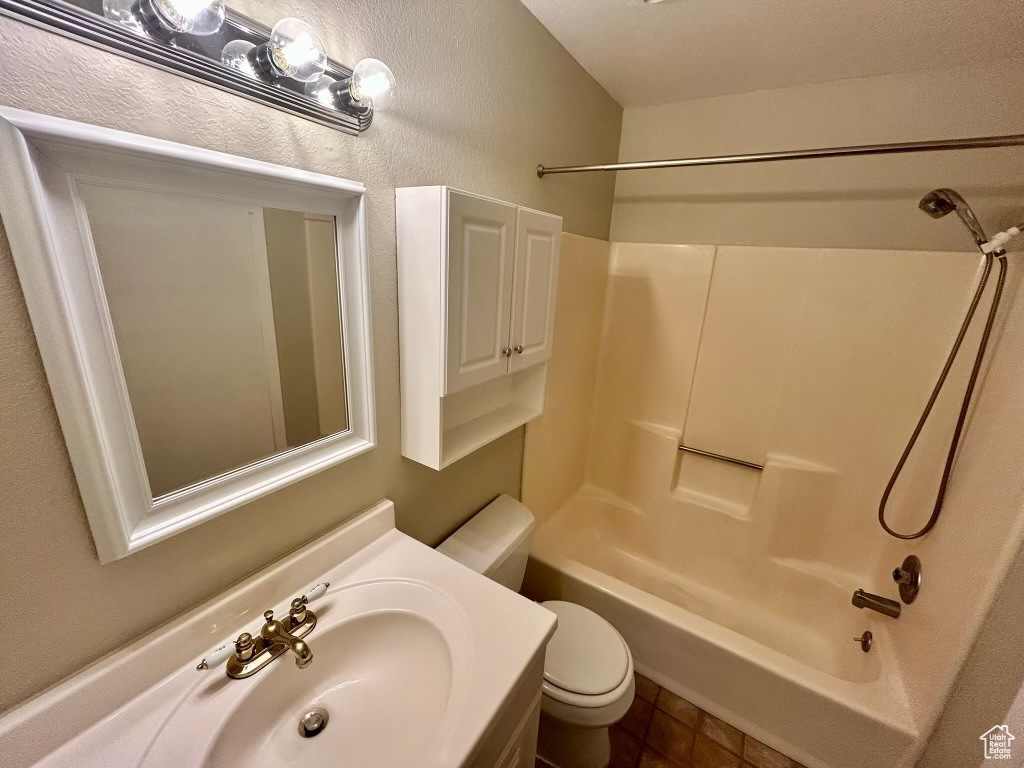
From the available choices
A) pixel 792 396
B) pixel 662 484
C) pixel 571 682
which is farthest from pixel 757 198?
pixel 571 682

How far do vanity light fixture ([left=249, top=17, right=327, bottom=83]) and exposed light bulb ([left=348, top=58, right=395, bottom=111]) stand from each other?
76 mm

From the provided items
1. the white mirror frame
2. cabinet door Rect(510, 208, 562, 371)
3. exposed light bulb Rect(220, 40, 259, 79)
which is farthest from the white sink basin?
exposed light bulb Rect(220, 40, 259, 79)

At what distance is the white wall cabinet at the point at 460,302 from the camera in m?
0.89

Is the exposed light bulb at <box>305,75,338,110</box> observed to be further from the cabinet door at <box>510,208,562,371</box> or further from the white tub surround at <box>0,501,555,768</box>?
the white tub surround at <box>0,501,555,768</box>

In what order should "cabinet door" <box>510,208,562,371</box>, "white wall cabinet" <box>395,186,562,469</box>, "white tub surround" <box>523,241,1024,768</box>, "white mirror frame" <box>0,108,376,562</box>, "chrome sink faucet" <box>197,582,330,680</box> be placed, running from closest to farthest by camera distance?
1. "white mirror frame" <box>0,108,376,562</box>
2. "chrome sink faucet" <box>197,582,330,680</box>
3. "white wall cabinet" <box>395,186,562,469</box>
4. "cabinet door" <box>510,208,562,371</box>
5. "white tub surround" <box>523,241,1024,768</box>

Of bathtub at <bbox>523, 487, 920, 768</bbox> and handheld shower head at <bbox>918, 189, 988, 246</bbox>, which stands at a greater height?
handheld shower head at <bbox>918, 189, 988, 246</bbox>

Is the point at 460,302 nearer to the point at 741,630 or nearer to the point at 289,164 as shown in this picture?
the point at 289,164

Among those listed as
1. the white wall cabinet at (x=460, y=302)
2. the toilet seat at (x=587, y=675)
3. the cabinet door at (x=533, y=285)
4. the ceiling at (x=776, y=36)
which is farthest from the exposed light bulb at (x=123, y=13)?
the toilet seat at (x=587, y=675)

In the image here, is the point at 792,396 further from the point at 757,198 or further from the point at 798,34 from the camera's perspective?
the point at 798,34

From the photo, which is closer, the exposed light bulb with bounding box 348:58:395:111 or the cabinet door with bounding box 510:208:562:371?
the exposed light bulb with bounding box 348:58:395:111

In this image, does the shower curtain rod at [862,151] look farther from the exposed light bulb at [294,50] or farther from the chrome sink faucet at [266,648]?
the chrome sink faucet at [266,648]

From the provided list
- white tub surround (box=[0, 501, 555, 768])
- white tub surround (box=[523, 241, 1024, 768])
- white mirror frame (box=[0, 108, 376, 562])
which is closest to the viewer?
white mirror frame (box=[0, 108, 376, 562])

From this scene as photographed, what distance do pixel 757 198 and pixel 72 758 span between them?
2.41m

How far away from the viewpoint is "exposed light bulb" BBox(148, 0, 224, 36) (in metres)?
0.53
